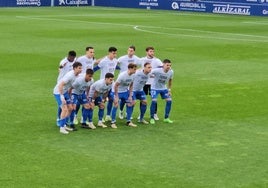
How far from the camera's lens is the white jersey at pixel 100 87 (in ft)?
56.4

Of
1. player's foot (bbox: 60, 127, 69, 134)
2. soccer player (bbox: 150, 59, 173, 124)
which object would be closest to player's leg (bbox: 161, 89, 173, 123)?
soccer player (bbox: 150, 59, 173, 124)

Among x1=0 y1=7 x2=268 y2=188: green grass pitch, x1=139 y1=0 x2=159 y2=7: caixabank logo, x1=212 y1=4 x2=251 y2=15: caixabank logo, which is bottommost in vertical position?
x1=139 y1=0 x2=159 y2=7: caixabank logo

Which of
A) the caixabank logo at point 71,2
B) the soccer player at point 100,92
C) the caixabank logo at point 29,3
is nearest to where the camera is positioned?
the soccer player at point 100,92

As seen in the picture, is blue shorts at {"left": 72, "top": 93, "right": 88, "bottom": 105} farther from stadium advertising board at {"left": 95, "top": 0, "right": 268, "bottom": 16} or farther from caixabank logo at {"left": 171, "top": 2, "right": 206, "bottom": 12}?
caixabank logo at {"left": 171, "top": 2, "right": 206, "bottom": 12}

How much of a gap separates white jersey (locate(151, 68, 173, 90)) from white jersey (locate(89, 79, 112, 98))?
157 cm

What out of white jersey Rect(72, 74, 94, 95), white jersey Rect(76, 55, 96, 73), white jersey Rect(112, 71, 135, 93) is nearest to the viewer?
white jersey Rect(72, 74, 94, 95)

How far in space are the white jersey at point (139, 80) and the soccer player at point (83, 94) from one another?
1.37 metres

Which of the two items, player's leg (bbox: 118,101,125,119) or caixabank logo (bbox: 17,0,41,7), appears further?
caixabank logo (bbox: 17,0,41,7)

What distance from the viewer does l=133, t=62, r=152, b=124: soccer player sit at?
58.2 feet

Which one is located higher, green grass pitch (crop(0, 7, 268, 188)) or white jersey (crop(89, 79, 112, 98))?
white jersey (crop(89, 79, 112, 98))

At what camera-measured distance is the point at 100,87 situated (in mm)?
17234

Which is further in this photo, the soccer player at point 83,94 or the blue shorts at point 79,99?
the blue shorts at point 79,99

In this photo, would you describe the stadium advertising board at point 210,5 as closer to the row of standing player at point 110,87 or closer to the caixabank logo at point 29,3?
the caixabank logo at point 29,3

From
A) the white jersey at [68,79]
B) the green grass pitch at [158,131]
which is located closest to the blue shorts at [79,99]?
the white jersey at [68,79]
